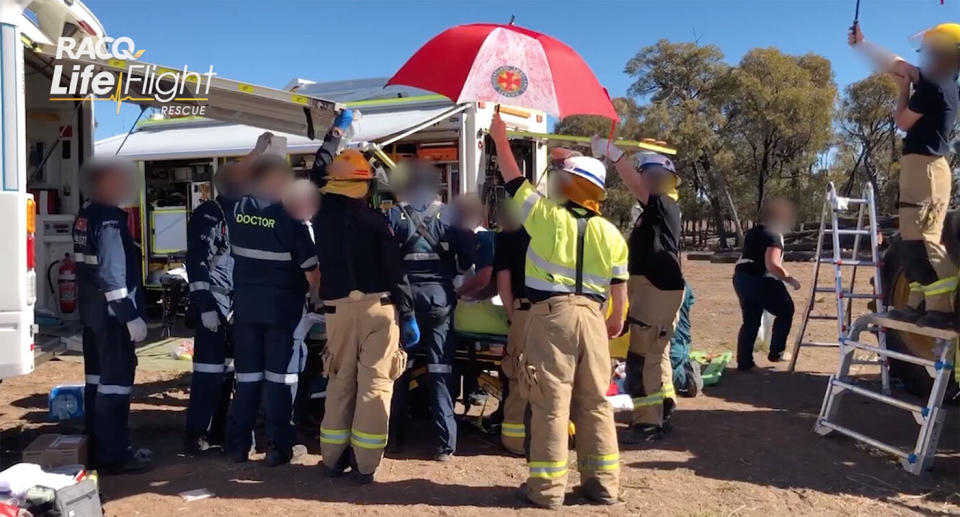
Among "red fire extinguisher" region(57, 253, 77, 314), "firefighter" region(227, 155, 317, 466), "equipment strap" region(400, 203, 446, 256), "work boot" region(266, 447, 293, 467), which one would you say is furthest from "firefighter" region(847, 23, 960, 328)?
"red fire extinguisher" region(57, 253, 77, 314)

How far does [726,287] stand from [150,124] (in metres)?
12.3

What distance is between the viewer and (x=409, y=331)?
16.2 feet

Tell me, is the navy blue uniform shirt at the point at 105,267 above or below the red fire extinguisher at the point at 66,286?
above

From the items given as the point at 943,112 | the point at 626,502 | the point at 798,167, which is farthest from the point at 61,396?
the point at 798,167

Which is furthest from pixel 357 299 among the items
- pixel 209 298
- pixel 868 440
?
pixel 868 440

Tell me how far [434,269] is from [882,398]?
324 cm

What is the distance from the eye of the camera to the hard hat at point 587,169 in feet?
14.6

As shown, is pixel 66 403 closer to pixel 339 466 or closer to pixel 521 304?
pixel 339 466

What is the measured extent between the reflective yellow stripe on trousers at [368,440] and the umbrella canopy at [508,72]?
6.99 feet

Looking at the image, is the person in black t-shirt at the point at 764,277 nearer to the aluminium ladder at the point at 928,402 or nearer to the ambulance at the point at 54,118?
the aluminium ladder at the point at 928,402

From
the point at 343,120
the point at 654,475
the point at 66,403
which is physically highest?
the point at 343,120

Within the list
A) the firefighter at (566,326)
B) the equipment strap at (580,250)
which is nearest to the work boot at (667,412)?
the firefighter at (566,326)

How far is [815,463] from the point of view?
525 centimetres

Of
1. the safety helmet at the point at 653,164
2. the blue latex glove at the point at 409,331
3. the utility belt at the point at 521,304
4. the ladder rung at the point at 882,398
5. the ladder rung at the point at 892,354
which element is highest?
the safety helmet at the point at 653,164
